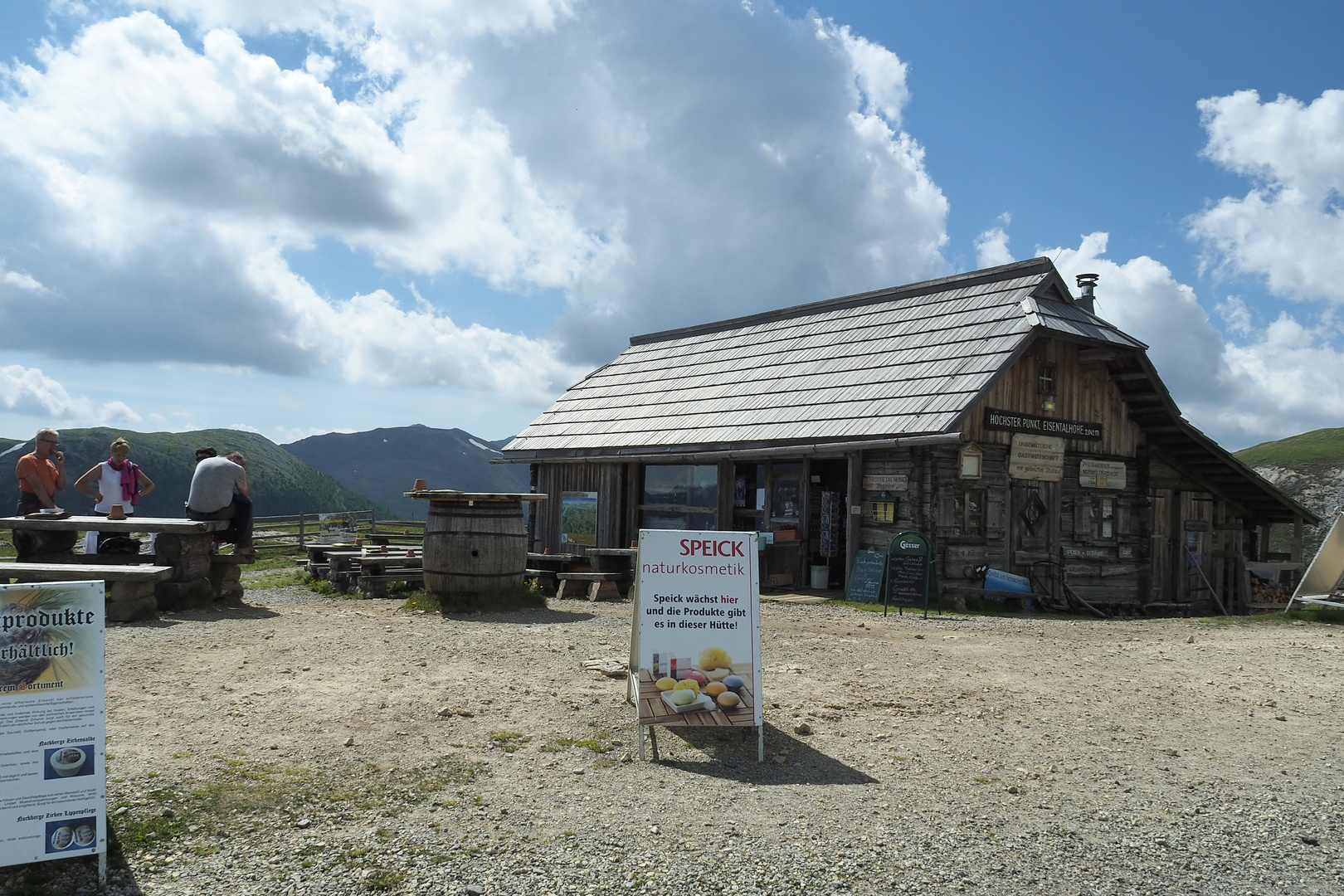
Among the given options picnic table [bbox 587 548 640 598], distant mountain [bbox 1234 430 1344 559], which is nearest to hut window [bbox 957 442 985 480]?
picnic table [bbox 587 548 640 598]

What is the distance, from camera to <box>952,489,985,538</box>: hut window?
15344mm

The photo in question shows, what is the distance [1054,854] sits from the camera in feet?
14.0

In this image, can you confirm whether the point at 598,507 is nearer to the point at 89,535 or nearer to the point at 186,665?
the point at 89,535

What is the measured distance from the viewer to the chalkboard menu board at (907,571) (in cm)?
1359

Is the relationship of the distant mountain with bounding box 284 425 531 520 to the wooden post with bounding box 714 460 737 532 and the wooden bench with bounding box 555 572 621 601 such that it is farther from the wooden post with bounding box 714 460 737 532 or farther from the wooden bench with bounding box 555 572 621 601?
the wooden bench with bounding box 555 572 621 601

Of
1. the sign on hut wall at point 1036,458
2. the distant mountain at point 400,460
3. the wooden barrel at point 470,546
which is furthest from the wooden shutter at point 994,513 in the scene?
the distant mountain at point 400,460

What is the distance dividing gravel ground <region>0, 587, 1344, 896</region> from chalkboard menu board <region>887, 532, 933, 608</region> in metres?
4.58

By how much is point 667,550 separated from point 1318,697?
18.7ft

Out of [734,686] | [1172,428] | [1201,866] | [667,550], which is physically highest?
[1172,428]

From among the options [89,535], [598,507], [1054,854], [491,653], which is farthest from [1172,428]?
[89,535]

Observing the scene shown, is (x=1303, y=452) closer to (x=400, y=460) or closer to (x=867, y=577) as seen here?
(x=867, y=577)

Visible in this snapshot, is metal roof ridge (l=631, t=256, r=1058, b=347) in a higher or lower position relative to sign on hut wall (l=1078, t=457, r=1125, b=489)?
higher

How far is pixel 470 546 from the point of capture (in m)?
11.5

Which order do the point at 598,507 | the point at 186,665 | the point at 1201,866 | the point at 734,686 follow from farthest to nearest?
the point at 598,507 → the point at 186,665 → the point at 734,686 → the point at 1201,866
